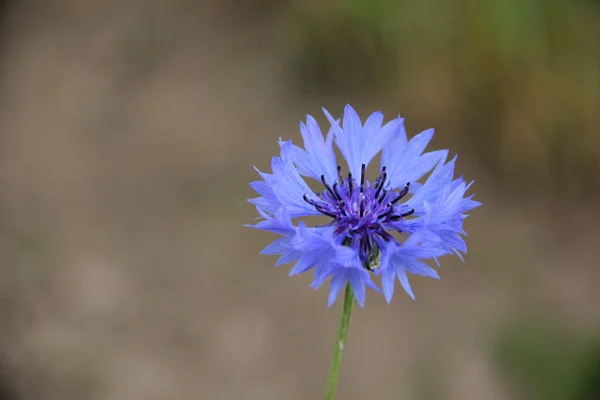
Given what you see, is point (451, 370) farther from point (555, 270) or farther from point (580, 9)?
point (580, 9)

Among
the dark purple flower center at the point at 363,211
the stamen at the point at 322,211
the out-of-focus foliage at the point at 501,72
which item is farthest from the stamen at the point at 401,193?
the out-of-focus foliage at the point at 501,72

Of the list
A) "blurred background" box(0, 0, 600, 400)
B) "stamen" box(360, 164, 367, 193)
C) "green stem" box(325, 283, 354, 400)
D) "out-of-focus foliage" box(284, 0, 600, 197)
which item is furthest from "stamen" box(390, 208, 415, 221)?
"out-of-focus foliage" box(284, 0, 600, 197)

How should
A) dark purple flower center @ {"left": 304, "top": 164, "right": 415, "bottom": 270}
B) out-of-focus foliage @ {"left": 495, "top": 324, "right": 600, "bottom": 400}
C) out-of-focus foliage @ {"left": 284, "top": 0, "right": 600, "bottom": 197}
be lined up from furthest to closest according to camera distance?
out-of-focus foliage @ {"left": 284, "top": 0, "right": 600, "bottom": 197}, out-of-focus foliage @ {"left": 495, "top": 324, "right": 600, "bottom": 400}, dark purple flower center @ {"left": 304, "top": 164, "right": 415, "bottom": 270}

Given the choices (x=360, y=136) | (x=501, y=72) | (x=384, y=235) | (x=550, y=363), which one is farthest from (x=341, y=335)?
(x=501, y=72)

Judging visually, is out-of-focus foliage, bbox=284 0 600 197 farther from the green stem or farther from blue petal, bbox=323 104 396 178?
the green stem

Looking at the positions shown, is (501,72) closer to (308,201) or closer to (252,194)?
(252,194)

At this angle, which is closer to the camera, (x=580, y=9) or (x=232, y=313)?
(x=232, y=313)

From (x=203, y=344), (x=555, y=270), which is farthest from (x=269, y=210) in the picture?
(x=555, y=270)

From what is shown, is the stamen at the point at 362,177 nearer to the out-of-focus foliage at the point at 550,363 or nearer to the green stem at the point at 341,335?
the green stem at the point at 341,335
